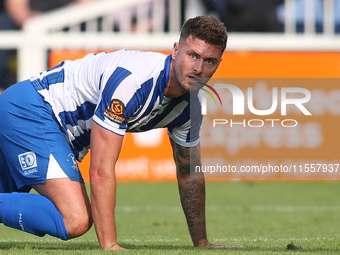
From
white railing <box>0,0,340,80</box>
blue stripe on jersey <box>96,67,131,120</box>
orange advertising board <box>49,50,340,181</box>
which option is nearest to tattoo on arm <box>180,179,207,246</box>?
blue stripe on jersey <box>96,67,131,120</box>

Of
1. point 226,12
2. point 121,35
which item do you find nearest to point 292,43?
point 226,12

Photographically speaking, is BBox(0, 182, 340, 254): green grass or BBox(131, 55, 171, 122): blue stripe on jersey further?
BBox(0, 182, 340, 254): green grass

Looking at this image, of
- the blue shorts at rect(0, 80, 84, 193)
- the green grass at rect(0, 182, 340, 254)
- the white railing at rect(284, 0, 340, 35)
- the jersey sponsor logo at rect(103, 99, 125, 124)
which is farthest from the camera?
the white railing at rect(284, 0, 340, 35)

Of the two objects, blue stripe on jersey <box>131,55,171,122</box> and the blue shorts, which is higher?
blue stripe on jersey <box>131,55,171,122</box>

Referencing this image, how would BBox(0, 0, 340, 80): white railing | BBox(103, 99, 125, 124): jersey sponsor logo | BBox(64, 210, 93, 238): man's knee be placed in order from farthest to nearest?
BBox(0, 0, 340, 80): white railing, BBox(64, 210, 93, 238): man's knee, BBox(103, 99, 125, 124): jersey sponsor logo

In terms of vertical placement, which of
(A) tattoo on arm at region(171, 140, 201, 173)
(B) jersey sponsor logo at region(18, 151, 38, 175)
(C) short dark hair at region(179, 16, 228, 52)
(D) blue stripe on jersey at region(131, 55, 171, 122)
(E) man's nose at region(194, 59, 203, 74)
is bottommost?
(A) tattoo on arm at region(171, 140, 201, 173)

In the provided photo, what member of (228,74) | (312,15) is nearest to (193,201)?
(228,74)

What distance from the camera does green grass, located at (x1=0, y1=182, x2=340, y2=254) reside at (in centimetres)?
424

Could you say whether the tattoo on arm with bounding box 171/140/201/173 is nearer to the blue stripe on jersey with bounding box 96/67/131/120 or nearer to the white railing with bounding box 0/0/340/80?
the blue stripe on jersey with bounding box 96/67/131/120

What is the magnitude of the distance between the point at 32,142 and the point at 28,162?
5.4 inches

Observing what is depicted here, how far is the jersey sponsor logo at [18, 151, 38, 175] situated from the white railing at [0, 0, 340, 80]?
6.33 metres

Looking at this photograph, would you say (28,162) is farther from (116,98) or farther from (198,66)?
(198,66)

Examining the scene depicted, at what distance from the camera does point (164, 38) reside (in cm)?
1054

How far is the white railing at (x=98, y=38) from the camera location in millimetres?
10375
